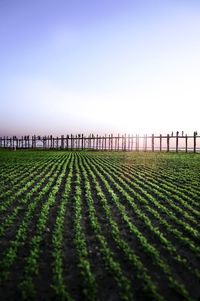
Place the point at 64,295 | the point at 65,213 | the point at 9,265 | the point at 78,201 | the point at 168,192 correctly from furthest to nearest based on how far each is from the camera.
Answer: the point at 168,192
the point at 78,201
the point at 65,213
the point at 9,265
the point at 64,295

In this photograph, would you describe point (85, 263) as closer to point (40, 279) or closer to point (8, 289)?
point (40, 279)

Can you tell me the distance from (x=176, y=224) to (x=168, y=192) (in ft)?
12.1

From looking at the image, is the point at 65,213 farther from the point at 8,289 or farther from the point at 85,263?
the point at 8,289

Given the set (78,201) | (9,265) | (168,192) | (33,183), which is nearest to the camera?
(9,265)

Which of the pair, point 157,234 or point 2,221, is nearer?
point 157,234

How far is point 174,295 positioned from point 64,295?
5.20 ft

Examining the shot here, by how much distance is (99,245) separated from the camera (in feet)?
19.7

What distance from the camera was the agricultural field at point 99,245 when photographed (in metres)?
4.46

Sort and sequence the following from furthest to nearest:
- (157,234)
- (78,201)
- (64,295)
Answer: (78,201), (157,234), (64,295)

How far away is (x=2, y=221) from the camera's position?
25.1 feet

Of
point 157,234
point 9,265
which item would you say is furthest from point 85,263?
point 157,234

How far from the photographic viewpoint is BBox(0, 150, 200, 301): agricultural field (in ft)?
14.6

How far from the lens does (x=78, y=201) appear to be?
963cm

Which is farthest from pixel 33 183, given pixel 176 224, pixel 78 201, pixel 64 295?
pixel 64 295
